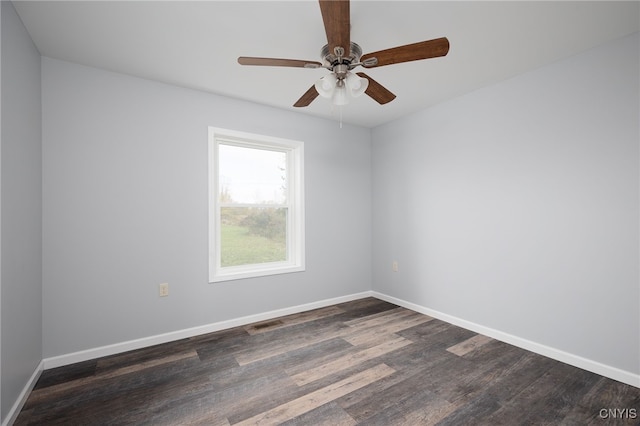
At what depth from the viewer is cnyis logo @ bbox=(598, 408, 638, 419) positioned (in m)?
1.69

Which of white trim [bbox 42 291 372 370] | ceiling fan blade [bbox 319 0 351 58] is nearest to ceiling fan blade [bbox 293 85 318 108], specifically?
ceiling fan blade [bbox 319 0 351 58]

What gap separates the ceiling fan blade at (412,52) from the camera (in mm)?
1489

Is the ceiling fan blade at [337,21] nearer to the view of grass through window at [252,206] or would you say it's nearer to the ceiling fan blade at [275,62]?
the ceiling fan blade at [275,62]

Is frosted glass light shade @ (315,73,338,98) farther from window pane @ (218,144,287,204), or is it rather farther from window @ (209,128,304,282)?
window pane @ (218,144,287,204)

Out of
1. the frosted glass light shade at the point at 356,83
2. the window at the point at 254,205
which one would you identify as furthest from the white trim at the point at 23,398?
the frosted glass light shade at the point at 356,83

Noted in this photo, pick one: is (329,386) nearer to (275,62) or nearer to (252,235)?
(252,235)

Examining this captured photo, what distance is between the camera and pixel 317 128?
3.66m

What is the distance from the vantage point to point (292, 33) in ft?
6.56

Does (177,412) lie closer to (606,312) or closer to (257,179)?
(257,179)

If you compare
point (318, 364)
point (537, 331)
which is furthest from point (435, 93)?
point (318, 364)

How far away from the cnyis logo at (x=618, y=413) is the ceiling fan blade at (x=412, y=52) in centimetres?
231

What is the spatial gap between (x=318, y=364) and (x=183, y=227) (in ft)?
5.79

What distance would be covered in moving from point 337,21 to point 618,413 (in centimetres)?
275

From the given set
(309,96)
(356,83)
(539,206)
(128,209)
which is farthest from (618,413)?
(128,209)
